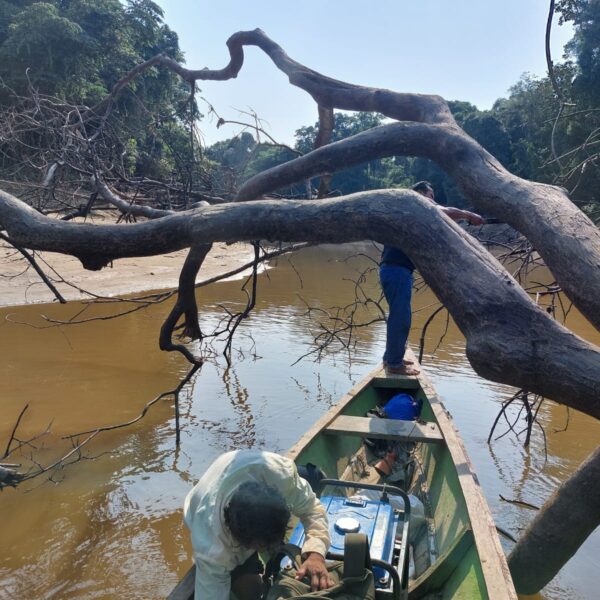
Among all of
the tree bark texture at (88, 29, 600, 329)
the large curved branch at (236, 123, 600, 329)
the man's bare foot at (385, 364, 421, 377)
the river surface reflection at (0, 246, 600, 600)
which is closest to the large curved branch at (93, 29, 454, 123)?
the tree bark texture at (88, 29, 600, 329)

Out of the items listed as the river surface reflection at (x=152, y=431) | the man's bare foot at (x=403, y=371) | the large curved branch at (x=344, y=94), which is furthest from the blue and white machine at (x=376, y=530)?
the man's bare foot at (x=403, y=371)

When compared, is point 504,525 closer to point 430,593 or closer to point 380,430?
point 380,430

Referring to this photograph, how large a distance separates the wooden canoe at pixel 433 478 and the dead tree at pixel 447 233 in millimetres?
1142

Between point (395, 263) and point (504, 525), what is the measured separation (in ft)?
7.95

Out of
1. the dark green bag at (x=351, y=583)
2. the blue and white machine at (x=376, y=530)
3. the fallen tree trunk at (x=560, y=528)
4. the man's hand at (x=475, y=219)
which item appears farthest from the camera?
the man's hand at (x=475, y=219)

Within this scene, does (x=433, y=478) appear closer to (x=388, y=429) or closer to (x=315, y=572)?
(x=388, y=429)

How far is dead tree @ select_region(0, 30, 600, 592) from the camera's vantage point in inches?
58.5

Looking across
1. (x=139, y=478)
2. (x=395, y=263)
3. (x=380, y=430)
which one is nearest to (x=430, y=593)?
(x=380, y=430)

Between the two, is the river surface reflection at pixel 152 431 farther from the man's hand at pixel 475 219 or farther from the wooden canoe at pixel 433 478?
the man's hand at pixel 475 219

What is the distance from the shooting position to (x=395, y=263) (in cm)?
477

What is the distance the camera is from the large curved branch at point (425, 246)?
146 cm

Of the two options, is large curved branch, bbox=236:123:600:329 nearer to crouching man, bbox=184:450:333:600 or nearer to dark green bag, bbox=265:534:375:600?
dark green bag, bbox=265:534:375:600

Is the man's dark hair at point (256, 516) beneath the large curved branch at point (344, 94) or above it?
beneath

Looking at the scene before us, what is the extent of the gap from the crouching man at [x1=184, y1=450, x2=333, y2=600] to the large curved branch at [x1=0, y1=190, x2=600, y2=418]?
2.71ft
